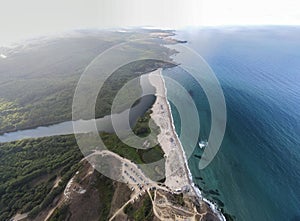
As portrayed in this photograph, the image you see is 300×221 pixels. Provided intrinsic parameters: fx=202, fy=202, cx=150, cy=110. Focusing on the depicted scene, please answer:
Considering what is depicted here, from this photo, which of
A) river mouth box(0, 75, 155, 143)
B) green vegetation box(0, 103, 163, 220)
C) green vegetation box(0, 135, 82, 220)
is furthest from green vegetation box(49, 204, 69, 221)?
river mouth box(0, 75, 155, 143)

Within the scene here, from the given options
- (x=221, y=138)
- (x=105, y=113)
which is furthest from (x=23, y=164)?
(x=221, y=138)

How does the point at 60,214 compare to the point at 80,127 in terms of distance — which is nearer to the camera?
the point at 60,214

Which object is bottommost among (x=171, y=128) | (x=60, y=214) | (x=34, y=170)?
(x=34, y=170)

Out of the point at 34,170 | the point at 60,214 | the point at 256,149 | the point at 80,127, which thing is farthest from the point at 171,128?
the point at 34,170

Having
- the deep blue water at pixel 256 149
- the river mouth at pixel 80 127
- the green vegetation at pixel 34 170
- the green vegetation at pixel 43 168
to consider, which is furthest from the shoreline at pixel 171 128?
the green vegetation at pixel 34 170

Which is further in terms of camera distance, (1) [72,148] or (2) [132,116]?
(2) [132,116]

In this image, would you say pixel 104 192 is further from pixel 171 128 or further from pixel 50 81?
pixel 50 81

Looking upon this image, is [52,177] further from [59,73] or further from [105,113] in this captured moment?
[59,73]

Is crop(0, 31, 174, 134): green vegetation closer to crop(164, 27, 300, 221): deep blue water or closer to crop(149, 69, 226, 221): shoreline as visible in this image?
crop(149, 69, 226, 221): shoreline
